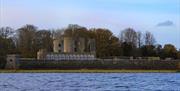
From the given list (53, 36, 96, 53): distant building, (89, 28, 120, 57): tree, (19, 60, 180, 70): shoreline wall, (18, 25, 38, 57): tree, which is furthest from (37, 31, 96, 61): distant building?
(18, 25, 38, 57): tree

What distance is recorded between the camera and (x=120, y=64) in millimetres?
114312

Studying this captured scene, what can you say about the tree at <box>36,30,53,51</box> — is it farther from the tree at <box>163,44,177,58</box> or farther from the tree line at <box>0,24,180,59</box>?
the tree at <box>163,44,177,58</box>

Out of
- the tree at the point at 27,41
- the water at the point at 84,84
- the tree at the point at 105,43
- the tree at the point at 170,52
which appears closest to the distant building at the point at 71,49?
the tree at the point at 105,43

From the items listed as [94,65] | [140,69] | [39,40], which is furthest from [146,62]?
[39,40]

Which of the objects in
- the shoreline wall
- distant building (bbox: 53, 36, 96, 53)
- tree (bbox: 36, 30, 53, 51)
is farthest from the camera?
tree (bbox: 36, 30, 53, 51)

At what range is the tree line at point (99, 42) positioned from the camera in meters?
126

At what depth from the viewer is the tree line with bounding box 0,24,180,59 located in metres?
126

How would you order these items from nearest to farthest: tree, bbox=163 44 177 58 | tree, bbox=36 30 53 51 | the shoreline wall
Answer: the shoreline wall → tree, bbox=36 30 53 51 → tree, bbox=163 44 177 58

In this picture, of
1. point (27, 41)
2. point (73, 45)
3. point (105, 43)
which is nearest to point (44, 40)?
point (27, 41)

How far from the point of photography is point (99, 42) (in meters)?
134

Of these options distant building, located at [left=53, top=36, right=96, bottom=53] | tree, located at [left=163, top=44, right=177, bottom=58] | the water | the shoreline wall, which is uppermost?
distant building, located at [left=53, top=36, right=96, bottom=53]

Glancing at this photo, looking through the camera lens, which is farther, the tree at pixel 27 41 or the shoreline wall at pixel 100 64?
the tree at pixel 27 41

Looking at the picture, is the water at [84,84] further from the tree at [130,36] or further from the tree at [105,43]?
the tree at [130,36]

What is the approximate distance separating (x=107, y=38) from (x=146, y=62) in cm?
1975
